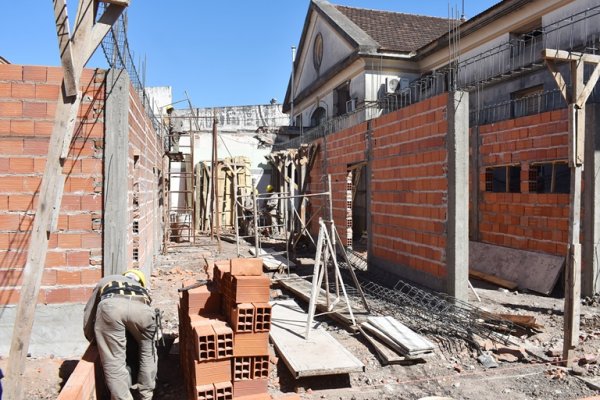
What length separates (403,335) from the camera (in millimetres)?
5582

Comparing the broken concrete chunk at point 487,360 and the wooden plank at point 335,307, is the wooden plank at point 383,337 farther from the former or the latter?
the broken concrete chunk at point 487,360

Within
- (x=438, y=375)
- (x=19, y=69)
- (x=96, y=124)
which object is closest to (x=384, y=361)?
(x=438, y=375)

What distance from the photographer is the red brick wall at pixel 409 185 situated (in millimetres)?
7195

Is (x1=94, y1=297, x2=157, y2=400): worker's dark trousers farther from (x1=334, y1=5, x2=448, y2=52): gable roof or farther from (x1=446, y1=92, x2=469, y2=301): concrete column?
(x1=334, y1=5, x2=448, y2=52): gable roof

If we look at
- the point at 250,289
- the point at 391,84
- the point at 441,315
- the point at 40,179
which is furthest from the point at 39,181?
the point at 391,84

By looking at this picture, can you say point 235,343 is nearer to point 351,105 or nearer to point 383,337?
point 383,337

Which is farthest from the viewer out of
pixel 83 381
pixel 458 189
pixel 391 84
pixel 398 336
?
pixel 391 84

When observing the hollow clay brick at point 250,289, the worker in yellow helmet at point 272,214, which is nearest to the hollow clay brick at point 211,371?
the hollow clay brick at point 250,289

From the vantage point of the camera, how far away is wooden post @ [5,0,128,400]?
3.40 meters

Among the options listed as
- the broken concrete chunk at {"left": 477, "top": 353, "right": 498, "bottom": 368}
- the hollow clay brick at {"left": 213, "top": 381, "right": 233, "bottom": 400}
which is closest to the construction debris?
the broken concrete chunk at {"left": 477, "top": 353, "right": 498, "bottom": 368}

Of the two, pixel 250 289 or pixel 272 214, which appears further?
pixel 272 214

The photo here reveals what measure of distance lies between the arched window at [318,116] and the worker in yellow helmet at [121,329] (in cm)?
1861

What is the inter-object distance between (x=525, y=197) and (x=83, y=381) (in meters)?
8.30

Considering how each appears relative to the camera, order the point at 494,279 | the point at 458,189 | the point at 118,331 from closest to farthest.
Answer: the point at 118,331
the point at 458,189
the point at 494,279
